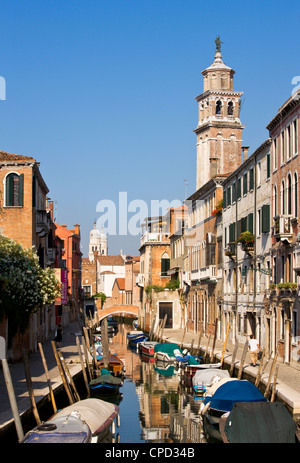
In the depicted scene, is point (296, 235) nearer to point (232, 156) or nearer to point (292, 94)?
point (292, 94)

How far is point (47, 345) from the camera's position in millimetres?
33312

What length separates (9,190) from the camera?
27.5 metres

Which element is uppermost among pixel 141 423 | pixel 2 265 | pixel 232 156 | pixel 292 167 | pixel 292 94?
pixel 232 156

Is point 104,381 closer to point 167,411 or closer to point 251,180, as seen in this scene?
point 167,411

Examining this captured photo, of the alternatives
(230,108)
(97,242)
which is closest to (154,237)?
(230,108)

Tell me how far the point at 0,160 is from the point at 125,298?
61.9 metres

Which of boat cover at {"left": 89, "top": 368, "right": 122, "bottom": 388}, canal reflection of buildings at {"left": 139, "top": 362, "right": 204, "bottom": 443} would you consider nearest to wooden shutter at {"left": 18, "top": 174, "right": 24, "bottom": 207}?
boat cover at {"left": 89, "top": 368, "right": 122, "bottom": 388}

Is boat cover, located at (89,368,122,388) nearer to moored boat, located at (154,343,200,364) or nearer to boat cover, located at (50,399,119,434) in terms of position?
boat cover, located at (50,399,119,434)

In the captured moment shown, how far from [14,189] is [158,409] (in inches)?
444

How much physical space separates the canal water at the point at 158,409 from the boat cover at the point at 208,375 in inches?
22.7

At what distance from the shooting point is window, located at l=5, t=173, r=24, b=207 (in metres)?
27.4

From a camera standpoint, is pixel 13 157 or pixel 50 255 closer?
pixel 13 157

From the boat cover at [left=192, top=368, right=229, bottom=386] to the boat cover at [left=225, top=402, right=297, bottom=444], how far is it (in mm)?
8201

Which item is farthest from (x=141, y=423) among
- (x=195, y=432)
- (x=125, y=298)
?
(x=125, y=298)
